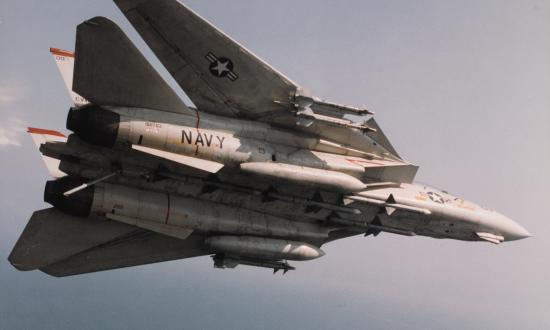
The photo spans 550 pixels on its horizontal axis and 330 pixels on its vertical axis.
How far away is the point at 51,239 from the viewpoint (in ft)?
41.1

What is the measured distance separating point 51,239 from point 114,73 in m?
5.24

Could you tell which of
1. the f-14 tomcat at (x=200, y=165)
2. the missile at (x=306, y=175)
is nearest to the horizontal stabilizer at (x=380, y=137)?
the f-14 tomcat at (x=200, y=165)

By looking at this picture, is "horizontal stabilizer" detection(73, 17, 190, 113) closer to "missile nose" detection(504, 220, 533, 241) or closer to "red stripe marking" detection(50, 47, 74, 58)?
"red stripe marking" detection(50, 47, 74, 58)

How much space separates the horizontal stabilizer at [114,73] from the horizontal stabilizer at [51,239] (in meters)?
4.08

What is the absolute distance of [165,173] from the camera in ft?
38.5

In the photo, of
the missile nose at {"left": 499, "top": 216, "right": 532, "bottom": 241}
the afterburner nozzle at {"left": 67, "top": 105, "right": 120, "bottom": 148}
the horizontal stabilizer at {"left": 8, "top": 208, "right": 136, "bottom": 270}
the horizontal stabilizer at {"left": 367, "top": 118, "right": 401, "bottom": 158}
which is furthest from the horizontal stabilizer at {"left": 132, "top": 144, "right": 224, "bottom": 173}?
the missile nose at {"left": 499, "top": 216, "right": 532, "bottom": 241}

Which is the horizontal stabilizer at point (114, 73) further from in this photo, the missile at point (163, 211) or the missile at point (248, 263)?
the missile at point (248, 263)

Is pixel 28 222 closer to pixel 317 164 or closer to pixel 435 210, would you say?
pixel 317 164

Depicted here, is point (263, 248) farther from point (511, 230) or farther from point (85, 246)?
point (511, 230)

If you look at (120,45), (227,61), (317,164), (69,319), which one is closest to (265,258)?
(317,164)

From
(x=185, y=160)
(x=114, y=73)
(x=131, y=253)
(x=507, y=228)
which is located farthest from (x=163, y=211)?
(x=507, y=228)

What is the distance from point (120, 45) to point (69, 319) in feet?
554

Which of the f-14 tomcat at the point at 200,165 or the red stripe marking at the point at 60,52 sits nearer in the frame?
the f-14 tomcat at the point at 200,165

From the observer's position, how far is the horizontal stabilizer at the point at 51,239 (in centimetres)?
1235
